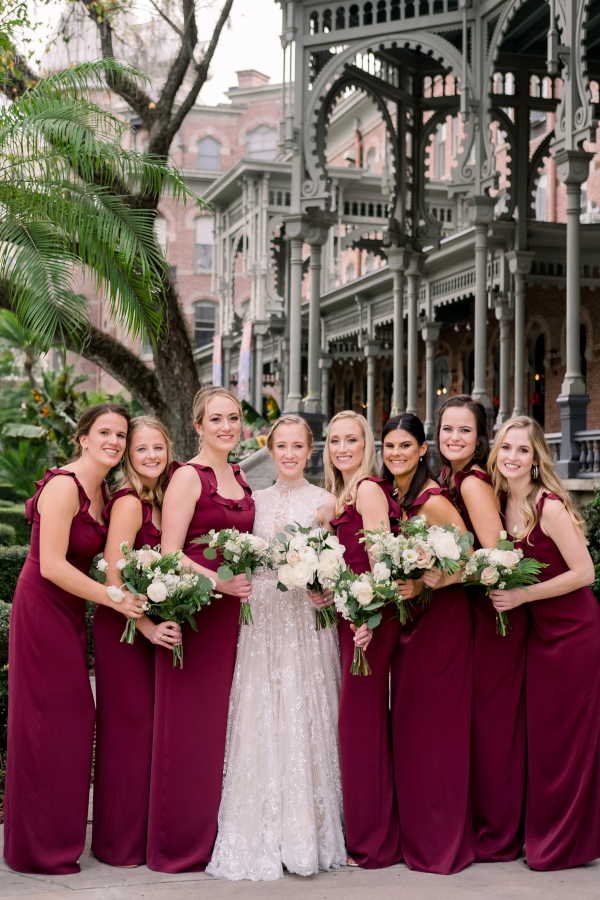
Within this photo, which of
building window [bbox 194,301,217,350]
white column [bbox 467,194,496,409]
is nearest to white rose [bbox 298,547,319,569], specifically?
white column [bbox 467,194,496,409]

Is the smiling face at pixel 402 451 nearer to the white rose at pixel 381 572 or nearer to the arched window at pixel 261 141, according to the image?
the white rose at pixel 381 572

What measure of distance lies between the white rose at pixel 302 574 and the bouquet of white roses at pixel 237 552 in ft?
0.69

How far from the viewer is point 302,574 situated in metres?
4.33

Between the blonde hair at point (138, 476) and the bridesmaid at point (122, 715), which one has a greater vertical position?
the blonde hair at point (138, 476)

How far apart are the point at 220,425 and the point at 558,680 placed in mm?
2067

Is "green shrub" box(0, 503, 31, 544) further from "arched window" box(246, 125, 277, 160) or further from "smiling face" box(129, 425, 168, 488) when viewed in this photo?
"arched window" box(246, 125, 277, 160)

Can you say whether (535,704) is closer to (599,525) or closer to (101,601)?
(101,601)

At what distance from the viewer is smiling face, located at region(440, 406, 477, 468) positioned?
16.2 feet

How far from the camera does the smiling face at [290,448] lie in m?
4.95

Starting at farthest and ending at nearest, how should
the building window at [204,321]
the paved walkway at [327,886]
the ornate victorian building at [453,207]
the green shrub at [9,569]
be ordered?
the building window at [204,321] < the ornate victorian building at [453,207] < the green shrub at [9,569] < the paved walkway at [327,886]

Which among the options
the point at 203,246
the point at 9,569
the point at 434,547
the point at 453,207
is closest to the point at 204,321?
the point at 203,246

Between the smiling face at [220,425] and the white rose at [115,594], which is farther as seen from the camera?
the smiling face at [220,425]

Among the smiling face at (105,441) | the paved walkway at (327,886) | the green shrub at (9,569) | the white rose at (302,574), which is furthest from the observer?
the green shrub at (9,569)

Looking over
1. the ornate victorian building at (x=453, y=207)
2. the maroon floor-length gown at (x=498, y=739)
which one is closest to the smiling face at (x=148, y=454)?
the maroon floor-length gown at (x=498, y=739)
